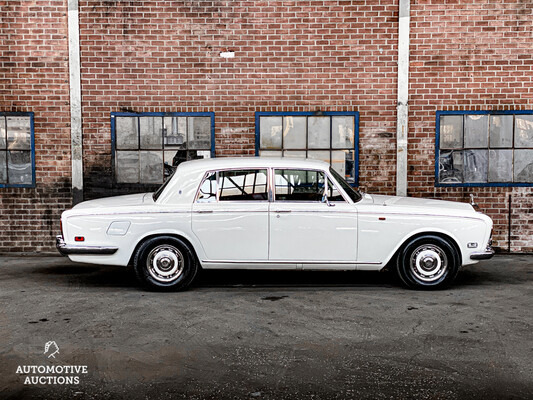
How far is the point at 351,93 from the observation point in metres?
9.95

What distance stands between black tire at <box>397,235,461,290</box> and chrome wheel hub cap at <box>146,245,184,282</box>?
8.59 feet

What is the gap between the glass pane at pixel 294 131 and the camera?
10023 millimetres

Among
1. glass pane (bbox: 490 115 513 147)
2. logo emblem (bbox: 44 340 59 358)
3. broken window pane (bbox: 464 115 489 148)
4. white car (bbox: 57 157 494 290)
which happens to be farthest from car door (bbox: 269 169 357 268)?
glass pane (bbox: 490 115 513 147)

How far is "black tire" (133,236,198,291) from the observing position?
7098 millimetres

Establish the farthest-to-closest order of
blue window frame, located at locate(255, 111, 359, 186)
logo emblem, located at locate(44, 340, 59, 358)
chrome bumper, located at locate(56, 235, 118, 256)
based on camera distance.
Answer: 1. blue window frame, located at locate(255, 111, 359, 186)
2. chrome bumper, located at locate(56, 235, 118, 256)
3. logo emblem, located at locate(44, 340, 59, 358)

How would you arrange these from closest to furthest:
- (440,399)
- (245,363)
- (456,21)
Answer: (440,399)
(245,363)
(456,21)

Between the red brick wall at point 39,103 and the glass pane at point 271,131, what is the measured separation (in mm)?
3193

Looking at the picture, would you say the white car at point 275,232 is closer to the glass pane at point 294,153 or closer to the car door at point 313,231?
the car door at point 313,231

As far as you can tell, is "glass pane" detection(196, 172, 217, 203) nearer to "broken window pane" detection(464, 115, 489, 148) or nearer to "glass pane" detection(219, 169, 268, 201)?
"glass pane" detection(219, 169, 268, 201)

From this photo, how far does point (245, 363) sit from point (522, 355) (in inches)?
88.4

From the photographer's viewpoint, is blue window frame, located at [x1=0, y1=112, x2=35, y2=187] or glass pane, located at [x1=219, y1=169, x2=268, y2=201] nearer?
glass pane, located at [x1=219, y1=169, x2=268, y2=201]

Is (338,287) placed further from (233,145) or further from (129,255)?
(233,145)

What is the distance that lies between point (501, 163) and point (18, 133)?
7940 mm

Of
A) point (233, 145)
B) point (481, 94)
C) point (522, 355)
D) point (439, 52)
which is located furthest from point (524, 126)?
point (522, 355)
